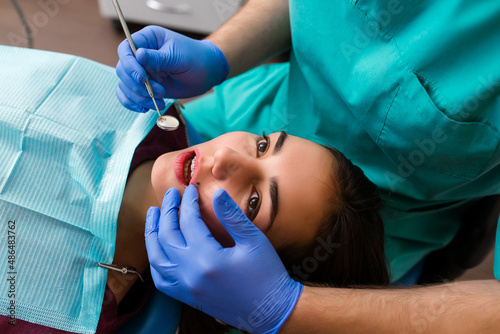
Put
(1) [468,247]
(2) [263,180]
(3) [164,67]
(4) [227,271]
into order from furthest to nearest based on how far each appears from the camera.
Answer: (1) [468,247], (3) [164,67], (2) [263,180], (4) [227,271]

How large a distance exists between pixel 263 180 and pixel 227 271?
21cm

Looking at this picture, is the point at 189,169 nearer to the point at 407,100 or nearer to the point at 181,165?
the point at 181,165

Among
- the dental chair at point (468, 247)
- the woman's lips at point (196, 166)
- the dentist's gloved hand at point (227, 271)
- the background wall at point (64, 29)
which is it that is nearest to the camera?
the dentist's gloved hand at point (227, 271)

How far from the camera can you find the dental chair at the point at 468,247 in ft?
3.38

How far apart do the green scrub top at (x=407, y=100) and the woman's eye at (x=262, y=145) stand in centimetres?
20

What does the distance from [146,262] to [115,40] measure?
129 cm

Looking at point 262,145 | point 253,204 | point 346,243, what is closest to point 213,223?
point 253,204

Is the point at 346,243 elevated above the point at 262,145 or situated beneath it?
situated beneath

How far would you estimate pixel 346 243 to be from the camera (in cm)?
91

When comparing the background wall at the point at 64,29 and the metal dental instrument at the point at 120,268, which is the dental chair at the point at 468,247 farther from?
the background wall at the point at 64,29

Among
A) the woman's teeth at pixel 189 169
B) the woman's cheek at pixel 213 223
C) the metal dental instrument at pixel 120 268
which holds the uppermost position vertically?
the woman's teeth at pixel 189 169

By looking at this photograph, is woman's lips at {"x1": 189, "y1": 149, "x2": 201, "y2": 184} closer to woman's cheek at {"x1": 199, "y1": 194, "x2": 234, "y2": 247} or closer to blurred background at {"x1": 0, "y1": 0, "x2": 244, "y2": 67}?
woman's cheek at {"x1": 199, "y1": 194, "x2": 234, "y2": 247}

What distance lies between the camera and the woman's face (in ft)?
2.69

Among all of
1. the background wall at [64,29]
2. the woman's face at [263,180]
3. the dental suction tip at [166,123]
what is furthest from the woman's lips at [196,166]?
the background wall at [64,29]
